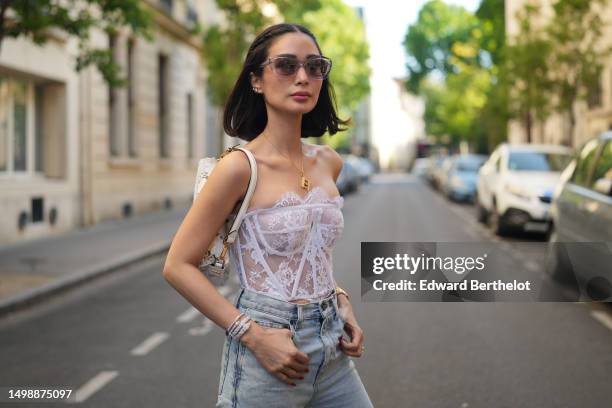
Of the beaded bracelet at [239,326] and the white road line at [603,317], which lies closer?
the beaded bracelet at [239,326]

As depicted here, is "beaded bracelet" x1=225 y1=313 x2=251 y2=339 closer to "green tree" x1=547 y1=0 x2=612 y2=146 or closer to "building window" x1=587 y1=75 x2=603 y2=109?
"green tree" x1=547 y1=0 x2=612 y2=146

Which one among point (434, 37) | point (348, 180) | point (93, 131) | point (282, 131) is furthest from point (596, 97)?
point (434, 37)

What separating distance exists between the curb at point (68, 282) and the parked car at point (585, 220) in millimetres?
5576

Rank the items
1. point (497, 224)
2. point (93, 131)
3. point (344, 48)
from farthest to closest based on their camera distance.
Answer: point (344, 48)
point (93, 131)
point (497, 224)

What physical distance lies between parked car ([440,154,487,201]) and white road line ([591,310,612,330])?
2134 centimetres

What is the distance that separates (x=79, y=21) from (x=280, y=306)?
28.4ft

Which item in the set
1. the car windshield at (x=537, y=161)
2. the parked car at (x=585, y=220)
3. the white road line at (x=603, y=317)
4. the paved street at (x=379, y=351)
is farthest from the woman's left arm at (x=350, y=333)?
the car windshield at (x=537, y=161)

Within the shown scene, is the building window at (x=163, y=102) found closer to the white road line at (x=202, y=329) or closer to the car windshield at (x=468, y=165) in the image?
the car windshield at (x=468, y=165)

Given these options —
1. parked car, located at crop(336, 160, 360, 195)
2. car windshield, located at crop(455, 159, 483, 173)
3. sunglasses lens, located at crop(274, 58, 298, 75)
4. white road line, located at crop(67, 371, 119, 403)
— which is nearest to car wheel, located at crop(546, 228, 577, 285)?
white road line, located at crop(67, 371, 119, 403)

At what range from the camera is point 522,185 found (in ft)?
49.7

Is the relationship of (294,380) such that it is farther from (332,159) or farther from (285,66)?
(285,66)

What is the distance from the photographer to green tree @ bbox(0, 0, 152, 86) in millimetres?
9508

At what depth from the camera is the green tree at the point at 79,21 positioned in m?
9.51

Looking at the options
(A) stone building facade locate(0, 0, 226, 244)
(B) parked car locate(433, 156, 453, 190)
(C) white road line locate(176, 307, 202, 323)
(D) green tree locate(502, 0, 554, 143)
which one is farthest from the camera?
(B) parked car locate(433, 156, 453, 190)
